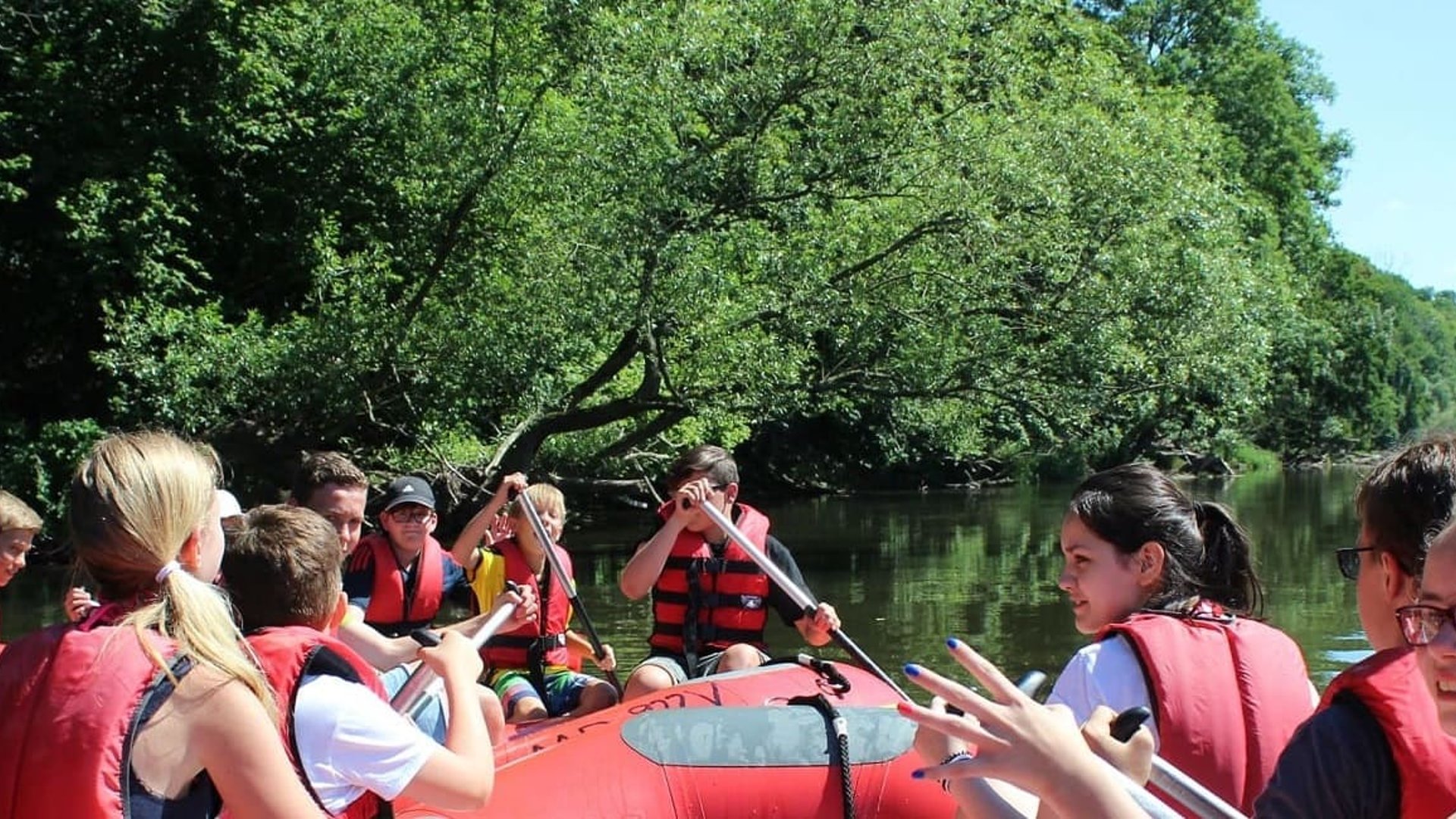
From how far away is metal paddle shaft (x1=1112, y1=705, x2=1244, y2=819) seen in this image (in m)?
1.43

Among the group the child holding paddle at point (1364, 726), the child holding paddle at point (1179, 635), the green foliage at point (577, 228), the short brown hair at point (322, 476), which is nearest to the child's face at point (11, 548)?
the short brown hair at point (322, 476)

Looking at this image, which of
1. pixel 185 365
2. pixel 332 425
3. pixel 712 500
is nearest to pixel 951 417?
pixel 332 425

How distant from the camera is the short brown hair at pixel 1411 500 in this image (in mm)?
1432

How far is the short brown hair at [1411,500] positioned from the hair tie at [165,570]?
4.35ft

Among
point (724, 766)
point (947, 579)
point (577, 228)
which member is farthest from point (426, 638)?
point (947, 579)

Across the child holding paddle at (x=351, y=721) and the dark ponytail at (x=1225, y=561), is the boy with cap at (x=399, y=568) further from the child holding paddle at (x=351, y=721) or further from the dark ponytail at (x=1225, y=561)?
the dark ponytail at (x=1225, y=561)

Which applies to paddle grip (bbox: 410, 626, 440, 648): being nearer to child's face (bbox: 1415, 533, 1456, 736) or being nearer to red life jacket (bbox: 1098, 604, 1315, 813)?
red life jacket (bbox: 1098, 604, 1315, 813)

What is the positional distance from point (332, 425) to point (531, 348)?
181cm

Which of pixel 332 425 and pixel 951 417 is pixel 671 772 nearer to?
pixel 332 425

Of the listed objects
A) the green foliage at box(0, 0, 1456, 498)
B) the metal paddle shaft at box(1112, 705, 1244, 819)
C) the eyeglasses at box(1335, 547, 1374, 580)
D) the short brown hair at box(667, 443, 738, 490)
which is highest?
the green foliage at box(0, 0, 1456, 498)

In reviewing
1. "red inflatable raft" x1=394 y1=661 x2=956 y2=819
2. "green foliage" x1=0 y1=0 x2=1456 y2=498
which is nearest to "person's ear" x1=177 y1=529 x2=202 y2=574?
"red inflatable raft" x1=394 y1=661 x2=956 y2=819

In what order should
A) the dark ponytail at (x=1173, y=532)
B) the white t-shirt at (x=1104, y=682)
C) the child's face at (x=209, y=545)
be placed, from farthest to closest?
the dark ponytail at (x=1173, y=532), the white t-shirt at (x=1104, y=682), the child's face at (x=209, y=545)

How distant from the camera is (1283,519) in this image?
56.1 feet

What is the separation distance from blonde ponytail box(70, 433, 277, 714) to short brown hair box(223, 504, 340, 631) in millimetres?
258
